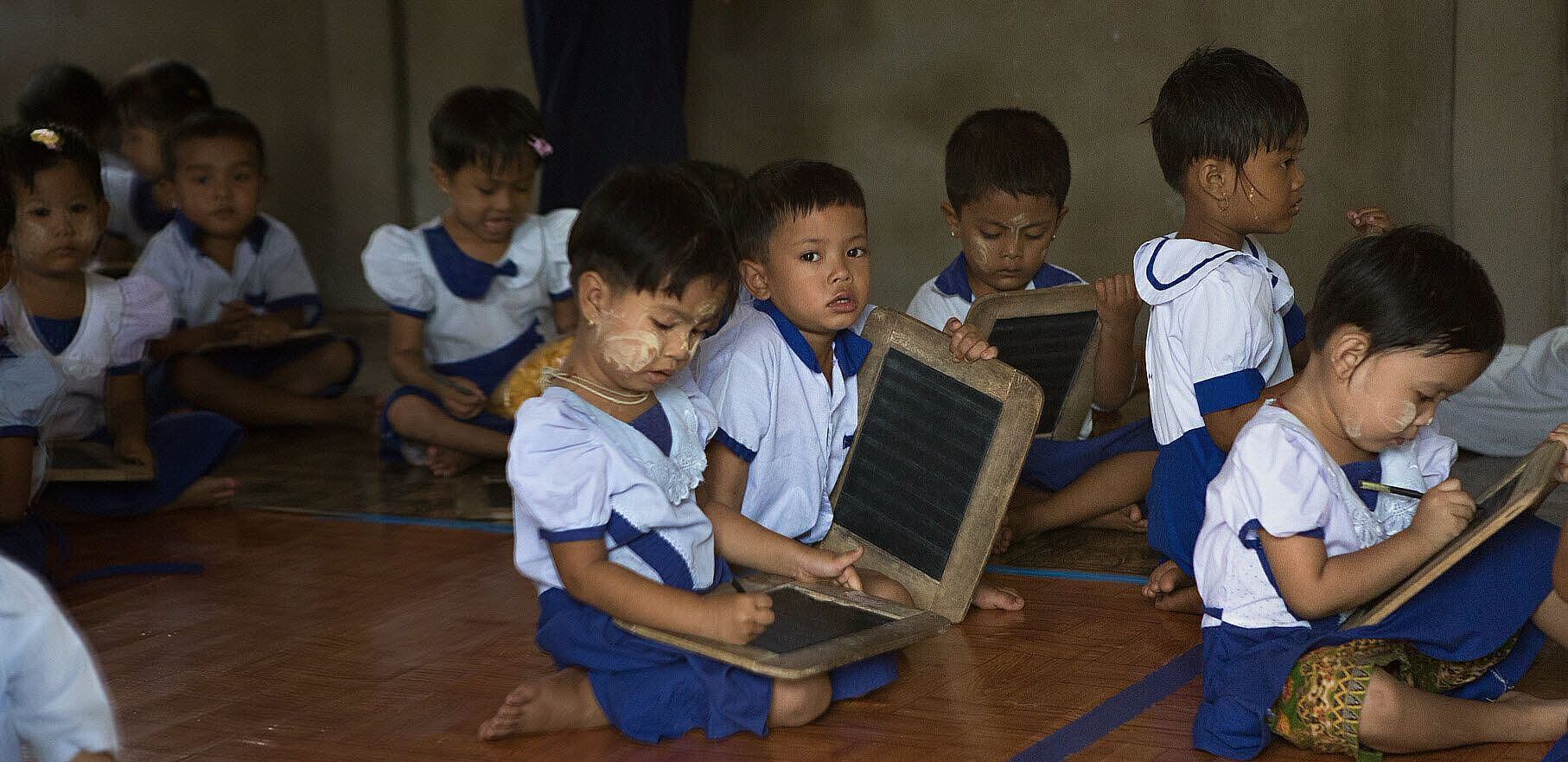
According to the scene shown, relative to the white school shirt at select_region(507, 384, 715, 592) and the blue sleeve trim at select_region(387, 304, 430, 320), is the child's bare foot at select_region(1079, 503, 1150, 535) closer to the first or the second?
the white school shirt at select_region(507, 384, 715, 592)

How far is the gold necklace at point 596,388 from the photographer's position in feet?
7.27

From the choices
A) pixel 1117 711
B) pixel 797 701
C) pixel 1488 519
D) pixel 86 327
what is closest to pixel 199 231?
pixel 86 327

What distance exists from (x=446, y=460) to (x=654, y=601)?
199cm

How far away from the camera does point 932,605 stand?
2555 mm

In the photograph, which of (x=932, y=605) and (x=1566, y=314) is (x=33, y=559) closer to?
(x=932, y=605)

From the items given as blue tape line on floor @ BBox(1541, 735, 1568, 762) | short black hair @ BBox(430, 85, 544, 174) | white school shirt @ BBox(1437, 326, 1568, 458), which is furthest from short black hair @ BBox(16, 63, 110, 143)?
blue tape line on floor @ BBox(1541, 735, 1568, 762)

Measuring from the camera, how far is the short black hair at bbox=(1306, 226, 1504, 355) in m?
1.96

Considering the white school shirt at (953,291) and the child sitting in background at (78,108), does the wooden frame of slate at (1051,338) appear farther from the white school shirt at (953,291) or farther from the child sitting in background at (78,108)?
the child sitting in background at (78,108)

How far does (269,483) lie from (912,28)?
264 centimetres

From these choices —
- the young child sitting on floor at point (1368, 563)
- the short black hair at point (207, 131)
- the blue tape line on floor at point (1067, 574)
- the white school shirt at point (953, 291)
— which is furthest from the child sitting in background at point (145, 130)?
the young child sitting on floor at point (1368, 563)

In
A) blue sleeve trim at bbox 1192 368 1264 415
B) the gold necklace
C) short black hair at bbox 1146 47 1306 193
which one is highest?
short black hair at bbox 1146 47 1306 193

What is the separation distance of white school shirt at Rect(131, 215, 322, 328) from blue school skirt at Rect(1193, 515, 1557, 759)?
327 cm

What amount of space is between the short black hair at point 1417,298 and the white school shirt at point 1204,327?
0.35 m

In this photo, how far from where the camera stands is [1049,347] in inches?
122
